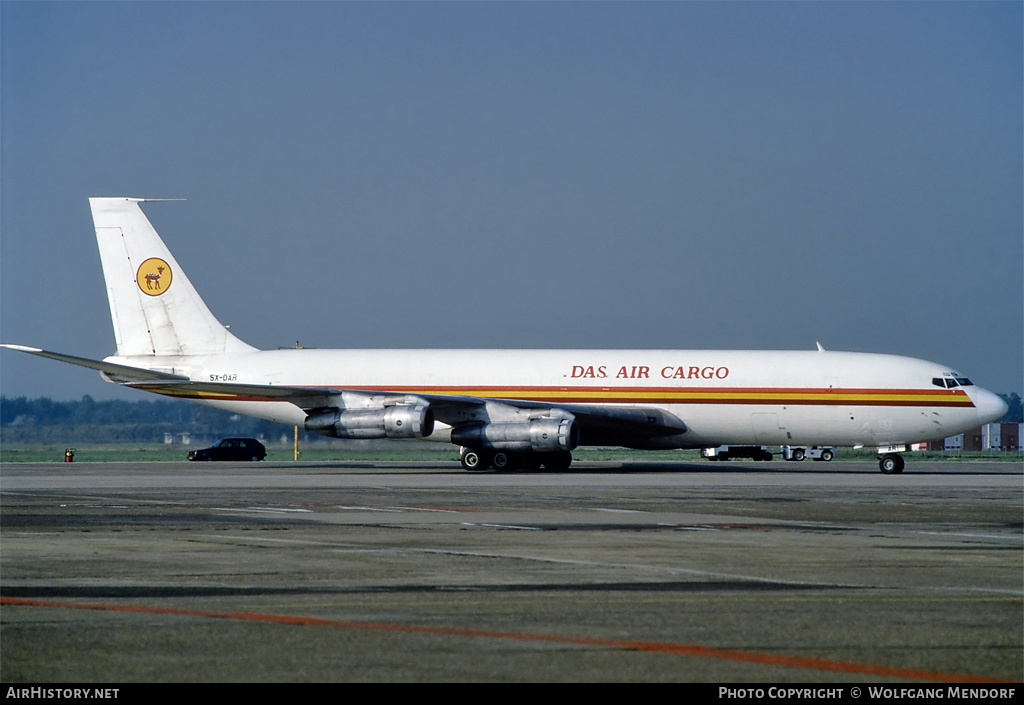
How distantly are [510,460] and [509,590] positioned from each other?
30544 millimetres

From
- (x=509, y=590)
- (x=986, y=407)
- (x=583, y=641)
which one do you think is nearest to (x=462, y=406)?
(x=986, y=407)

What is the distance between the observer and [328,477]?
126 feet

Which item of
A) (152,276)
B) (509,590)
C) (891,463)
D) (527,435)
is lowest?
(509,590)

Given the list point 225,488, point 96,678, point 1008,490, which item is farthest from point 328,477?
point 96,678

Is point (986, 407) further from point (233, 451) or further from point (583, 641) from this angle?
point (583, 641)

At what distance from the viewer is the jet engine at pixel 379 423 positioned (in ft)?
134

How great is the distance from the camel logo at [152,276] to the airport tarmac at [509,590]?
75.9ft

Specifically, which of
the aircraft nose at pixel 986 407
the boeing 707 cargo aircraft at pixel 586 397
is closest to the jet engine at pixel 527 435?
the boeing 707 cargo aircraft at pixel 586 397

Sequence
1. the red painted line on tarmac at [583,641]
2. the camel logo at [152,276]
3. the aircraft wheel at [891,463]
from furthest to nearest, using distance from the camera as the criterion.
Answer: the camel logo at [152,276] → the aircraft wheel at [891,463] → the red painted line on tarmac at [583,641]

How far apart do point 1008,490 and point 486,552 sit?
1997 centimetres

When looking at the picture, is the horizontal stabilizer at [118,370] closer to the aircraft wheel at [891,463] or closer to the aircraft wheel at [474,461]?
the aircraft wheel at [474,461]

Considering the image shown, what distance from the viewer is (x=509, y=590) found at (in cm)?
1239

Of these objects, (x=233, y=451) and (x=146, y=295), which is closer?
(x=146, y=295)

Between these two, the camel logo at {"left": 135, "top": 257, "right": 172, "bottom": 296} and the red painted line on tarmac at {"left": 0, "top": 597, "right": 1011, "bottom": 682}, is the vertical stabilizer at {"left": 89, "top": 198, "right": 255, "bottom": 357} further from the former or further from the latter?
the red painted line on tarmac at {"left": 0, "top": 597, "right": 1011, "bottom": 682}
